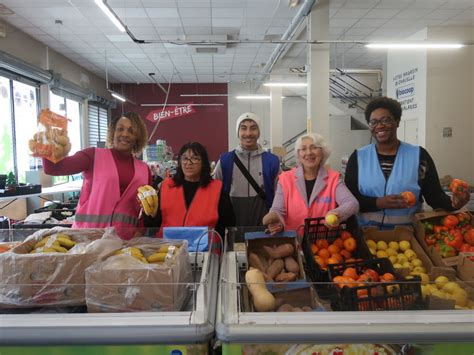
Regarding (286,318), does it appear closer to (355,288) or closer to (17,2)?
(355,288)

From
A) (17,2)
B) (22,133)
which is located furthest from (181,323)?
(22,133)

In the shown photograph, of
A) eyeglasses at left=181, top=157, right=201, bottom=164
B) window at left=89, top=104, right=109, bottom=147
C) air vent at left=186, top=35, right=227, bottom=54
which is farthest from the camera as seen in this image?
window at left=89, top=104, right=109, bottom=147

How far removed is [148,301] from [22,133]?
8683 millimetres

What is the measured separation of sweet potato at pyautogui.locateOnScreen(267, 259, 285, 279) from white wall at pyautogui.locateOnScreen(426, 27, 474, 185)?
718cm

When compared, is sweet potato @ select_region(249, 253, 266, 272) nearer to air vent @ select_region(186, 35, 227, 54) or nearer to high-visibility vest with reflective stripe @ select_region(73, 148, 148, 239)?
high-visibility vest with reflective stripe @ select_region(73, 148, 148, 239)

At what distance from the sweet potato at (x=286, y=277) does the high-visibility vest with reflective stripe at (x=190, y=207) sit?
839 millimetres

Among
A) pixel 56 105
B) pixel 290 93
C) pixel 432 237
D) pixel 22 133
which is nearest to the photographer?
pixel 432 237

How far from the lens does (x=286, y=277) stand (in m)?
1.58

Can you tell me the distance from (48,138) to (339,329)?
1682mm

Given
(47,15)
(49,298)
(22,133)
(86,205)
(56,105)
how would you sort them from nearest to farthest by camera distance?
(49,298)
(86,205)
(47,15)
(22,133)
(56,105)

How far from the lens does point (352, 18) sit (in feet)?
24.0

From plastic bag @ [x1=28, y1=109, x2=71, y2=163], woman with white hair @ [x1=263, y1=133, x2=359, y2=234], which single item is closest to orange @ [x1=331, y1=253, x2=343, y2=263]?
woman with white hair @ [x1=263, y1=133, x2=359, y2=234]

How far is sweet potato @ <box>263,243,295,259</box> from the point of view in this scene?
176 cm

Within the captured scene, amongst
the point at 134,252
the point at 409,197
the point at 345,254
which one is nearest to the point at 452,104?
the point at 409,197
